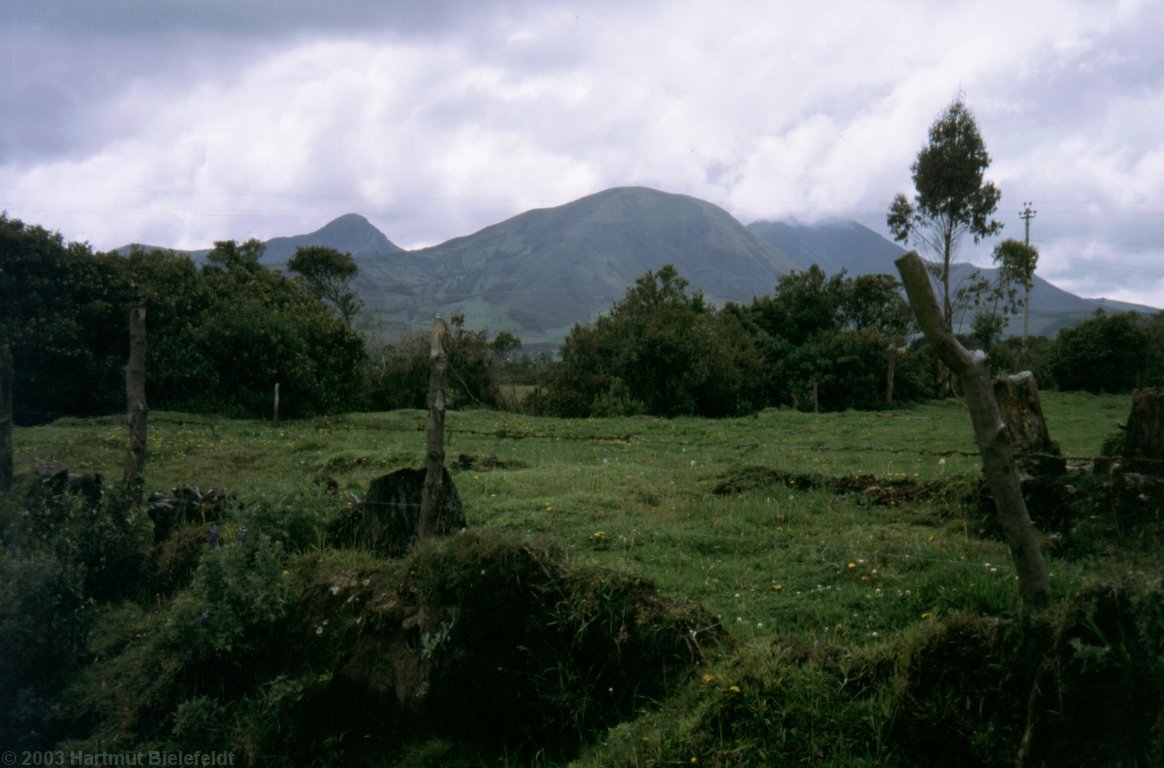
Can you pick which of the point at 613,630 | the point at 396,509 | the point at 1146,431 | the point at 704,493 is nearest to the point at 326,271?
the point at 704,493

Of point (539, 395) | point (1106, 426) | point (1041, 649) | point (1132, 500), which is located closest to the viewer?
point (1041, 649)

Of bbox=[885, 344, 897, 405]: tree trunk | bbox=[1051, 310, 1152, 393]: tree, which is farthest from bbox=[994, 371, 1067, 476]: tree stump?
bbox=[1051, 310, 1152, 393]: tree

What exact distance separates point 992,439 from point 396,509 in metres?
4.90

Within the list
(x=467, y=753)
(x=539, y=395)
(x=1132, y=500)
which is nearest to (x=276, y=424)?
(x=539, y=395)

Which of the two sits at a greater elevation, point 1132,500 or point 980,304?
point 980,304

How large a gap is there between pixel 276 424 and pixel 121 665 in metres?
15.9

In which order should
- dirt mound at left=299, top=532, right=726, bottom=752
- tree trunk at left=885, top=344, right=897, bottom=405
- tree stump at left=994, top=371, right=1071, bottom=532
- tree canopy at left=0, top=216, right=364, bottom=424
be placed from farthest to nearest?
tree trunk at left=885, top=344, right=897, bottom=405 → tree canopy at left=0, top=216, right=364, bottom=424 → tree stump at left=994, top=371, right=1071, bottom=532 → dirt mound at left=299, top=532, right=726, bottom=752

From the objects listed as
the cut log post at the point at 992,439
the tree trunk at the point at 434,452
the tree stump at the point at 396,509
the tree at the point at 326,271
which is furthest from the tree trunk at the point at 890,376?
the tree at the point at 326,271

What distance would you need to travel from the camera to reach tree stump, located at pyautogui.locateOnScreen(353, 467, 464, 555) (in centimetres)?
670

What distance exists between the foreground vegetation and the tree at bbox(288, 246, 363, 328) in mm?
49341

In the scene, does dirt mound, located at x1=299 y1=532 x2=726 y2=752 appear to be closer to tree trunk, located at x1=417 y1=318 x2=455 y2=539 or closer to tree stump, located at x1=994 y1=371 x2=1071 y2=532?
tree trunk, located at x1=417 y1=318 x2=455 y2=539

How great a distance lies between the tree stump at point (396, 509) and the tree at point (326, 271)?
49.7 meters

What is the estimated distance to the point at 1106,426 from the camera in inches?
698

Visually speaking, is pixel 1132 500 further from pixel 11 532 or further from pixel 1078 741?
pixel 11 532
